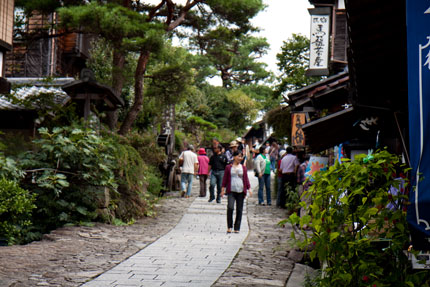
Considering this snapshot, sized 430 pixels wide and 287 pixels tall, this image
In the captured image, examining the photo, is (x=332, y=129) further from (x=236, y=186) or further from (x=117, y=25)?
(x=117, y=25)

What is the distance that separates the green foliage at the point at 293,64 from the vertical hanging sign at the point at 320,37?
6736 millimetres

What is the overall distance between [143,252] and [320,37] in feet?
24.3

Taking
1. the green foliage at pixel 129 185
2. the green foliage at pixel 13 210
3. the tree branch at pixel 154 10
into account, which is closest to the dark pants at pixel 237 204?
the green foliage at pixel 129 185

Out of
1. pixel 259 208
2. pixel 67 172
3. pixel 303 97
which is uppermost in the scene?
pixel 303 97

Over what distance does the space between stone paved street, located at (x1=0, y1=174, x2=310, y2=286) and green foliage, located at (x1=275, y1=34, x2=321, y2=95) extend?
7.63 m

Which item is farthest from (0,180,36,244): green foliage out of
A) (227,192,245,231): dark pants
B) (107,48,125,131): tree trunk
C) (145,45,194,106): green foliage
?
(145,45,194,106): green foliage

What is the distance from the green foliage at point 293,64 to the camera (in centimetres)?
2052

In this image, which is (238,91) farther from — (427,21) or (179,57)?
(427,21)

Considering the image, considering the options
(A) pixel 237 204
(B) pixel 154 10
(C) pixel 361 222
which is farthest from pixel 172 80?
(C) pixel 361 222

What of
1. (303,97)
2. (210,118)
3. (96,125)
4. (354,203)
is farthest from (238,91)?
(354,203)

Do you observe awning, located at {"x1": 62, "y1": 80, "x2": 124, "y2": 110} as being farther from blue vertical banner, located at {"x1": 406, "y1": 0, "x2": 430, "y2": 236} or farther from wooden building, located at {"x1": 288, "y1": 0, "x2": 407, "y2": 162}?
blue vertical banner, located at {"x1": 406, "y1": 0, "x2": 430, "y2": 236}

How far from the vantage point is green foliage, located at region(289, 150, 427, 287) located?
4.25 m

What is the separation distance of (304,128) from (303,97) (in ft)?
20.0

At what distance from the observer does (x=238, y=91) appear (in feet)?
139
